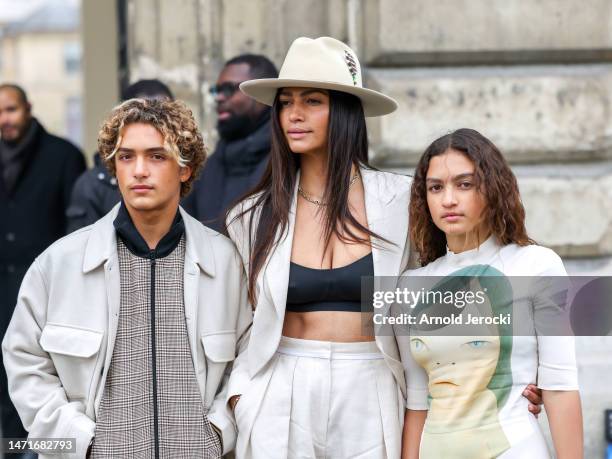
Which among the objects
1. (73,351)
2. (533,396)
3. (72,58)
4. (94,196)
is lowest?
(533,396)

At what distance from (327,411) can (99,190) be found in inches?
80.1

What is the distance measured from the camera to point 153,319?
3277 mm

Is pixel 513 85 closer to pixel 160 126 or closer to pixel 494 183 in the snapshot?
pixel 494 183

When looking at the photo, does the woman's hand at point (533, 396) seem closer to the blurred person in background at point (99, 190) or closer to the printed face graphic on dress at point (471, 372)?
the printed face graphic on dress at point (471, 372)

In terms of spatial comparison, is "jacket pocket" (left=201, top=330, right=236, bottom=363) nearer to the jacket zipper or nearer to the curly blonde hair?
the jacket zipper

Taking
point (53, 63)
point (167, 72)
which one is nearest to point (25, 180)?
point (167, 72)

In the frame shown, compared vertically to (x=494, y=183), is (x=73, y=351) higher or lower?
lower

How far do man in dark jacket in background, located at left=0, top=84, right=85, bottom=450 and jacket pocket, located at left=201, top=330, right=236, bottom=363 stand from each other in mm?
2978

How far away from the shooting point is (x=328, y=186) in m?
3.55

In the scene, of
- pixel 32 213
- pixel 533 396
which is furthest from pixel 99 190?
pixel 533 396

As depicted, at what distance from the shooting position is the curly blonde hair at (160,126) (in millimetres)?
3320

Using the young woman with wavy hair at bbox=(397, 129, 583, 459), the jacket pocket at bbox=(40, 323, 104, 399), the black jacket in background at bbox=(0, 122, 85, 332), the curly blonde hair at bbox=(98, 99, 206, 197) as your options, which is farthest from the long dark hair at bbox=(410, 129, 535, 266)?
the black jacket in background at bbox=(0, 122, 85, 332)

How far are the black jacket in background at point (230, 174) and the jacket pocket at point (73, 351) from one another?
1659 millimetres

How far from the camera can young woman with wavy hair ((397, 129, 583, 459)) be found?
306 cm
